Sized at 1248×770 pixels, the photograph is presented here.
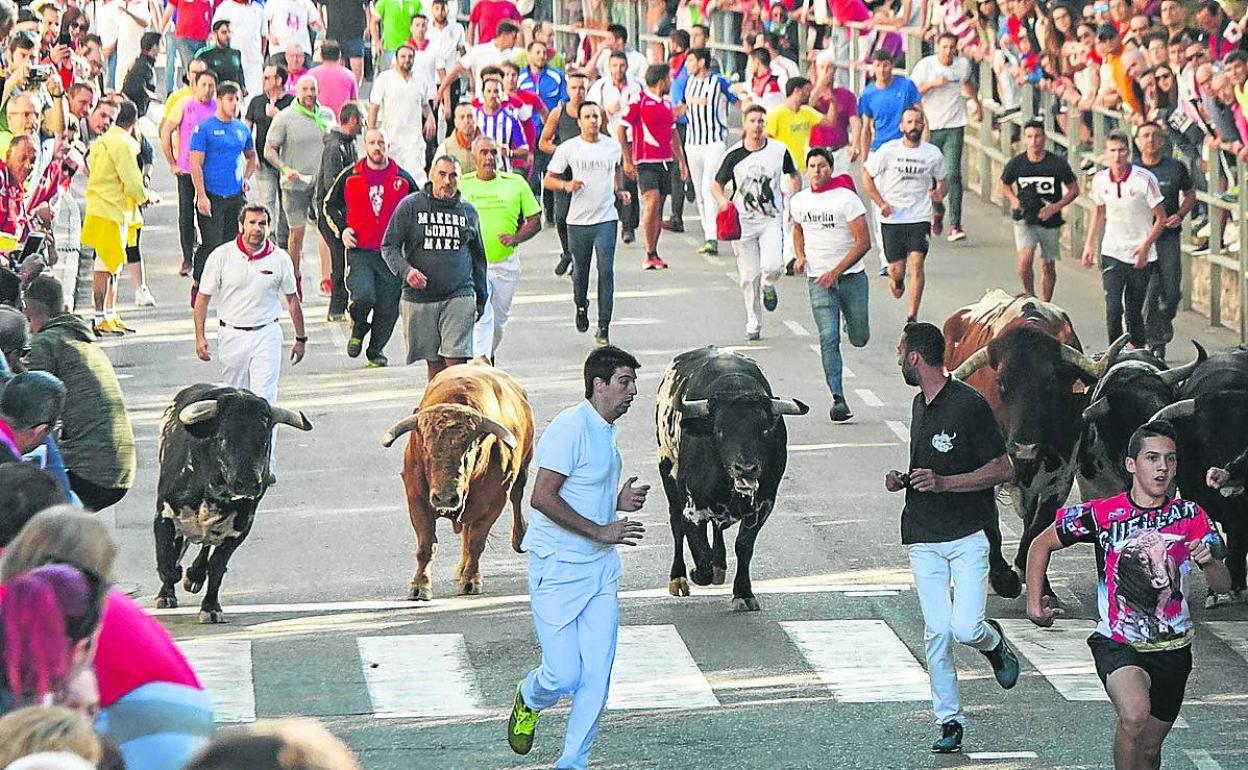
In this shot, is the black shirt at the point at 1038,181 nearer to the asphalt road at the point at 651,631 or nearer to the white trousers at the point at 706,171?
the asphalt road at the point at 651,631

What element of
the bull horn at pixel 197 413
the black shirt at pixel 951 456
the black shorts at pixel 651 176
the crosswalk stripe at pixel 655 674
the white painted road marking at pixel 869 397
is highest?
the black shirt at pixel 951 456

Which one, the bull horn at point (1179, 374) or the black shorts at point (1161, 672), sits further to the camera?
the bull horn at point (1179, 374)

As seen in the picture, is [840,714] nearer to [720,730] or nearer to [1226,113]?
[720,730]

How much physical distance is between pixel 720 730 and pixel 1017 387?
Result: 3876mm

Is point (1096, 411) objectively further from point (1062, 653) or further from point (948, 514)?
point (948, 514)

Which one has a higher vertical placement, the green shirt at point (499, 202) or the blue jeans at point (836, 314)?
the green shirt at point (499, 202)

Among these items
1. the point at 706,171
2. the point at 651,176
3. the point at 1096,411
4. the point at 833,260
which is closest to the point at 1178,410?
the point at 1096,411

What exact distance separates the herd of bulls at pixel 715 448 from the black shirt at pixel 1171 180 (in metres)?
5.94

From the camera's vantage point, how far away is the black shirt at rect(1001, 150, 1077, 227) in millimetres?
21969

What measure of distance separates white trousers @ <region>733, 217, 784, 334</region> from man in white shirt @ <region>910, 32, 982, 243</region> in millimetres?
5942

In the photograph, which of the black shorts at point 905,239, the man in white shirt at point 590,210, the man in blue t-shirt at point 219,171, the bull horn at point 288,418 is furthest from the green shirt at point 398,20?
the bull horn at point 288,418

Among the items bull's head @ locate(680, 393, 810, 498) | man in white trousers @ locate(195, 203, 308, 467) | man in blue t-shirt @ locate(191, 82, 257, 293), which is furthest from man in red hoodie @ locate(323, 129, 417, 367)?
bull's head @ locate(680, 393, 810, 498)

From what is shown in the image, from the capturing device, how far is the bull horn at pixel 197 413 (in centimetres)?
1359

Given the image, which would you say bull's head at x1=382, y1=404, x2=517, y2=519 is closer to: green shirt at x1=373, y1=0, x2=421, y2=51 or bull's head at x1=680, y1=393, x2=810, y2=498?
bull's head at x1=680, y1=393, x2=810, y2=498
